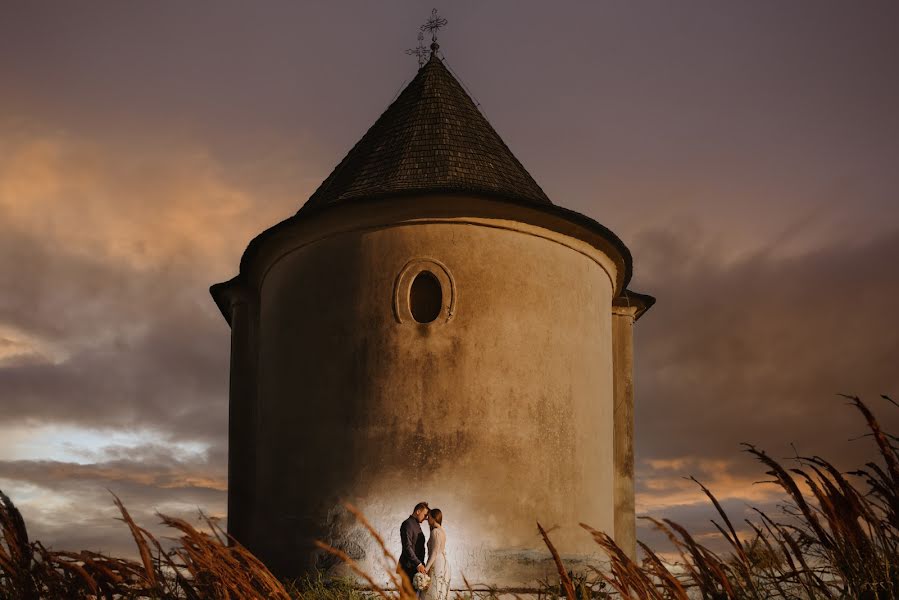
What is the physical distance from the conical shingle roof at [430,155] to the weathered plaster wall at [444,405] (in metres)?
0.74

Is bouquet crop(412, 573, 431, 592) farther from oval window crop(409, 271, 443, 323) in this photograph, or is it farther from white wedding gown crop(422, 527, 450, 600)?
oval window crop(409, 271, 443, 323)

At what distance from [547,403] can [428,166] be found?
4.07 meters

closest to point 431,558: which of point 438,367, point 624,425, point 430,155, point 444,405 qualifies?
point 444,405

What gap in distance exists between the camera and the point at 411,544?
438 inches

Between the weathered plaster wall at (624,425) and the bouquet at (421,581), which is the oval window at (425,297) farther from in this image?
the weathered plaster wall at (624,425)

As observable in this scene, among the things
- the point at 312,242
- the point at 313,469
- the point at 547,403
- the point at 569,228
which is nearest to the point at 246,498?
the point at 313,469

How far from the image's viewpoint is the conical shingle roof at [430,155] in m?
Result: 14.7

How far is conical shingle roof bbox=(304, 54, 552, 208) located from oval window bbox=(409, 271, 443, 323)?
1288 mm

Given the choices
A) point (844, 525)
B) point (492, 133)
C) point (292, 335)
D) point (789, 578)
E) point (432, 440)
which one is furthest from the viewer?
point (492, 133)

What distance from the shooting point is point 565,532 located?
45.6 ft

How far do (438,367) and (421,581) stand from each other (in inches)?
144

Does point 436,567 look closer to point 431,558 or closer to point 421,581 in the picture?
point 431,558

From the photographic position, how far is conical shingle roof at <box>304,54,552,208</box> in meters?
14.7

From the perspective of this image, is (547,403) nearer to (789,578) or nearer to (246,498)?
(246,498)
